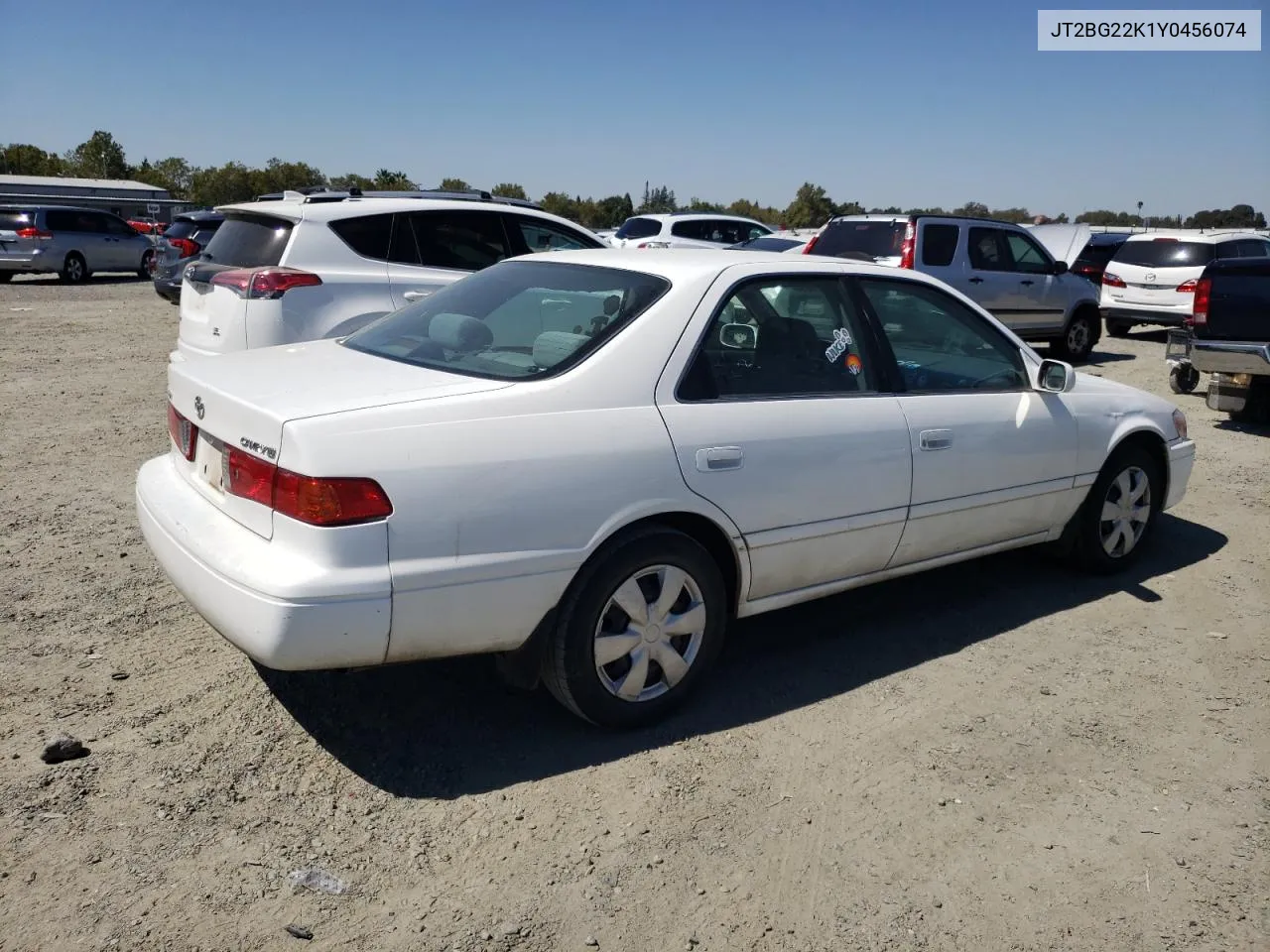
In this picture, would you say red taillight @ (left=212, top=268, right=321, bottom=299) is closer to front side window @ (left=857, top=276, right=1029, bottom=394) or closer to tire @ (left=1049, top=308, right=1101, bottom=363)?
front side window @ (left=857, top=276, right=1029, bottom=394)

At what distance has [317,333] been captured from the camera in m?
7.37

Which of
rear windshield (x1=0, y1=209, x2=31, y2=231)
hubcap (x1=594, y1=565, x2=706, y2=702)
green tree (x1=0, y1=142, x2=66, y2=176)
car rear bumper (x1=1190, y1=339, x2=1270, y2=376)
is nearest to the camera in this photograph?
hubcap (x1=594, y1=565, x2=706, y2=702)

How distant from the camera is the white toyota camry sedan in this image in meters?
3.14

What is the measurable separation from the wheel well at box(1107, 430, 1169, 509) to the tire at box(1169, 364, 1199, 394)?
6017 mm

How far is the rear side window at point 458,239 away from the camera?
8070 mm

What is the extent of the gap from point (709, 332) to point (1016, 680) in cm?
187

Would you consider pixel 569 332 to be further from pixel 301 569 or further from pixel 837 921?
pixel 837 921

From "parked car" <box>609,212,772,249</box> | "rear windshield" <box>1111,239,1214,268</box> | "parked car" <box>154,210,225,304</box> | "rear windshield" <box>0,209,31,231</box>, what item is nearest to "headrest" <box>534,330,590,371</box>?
"parked car" <box>154,210,225,304</box>

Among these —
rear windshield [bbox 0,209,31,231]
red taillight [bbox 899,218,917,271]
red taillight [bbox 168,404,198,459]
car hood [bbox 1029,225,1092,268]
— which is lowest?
red taillight [bbox 168,404,198,459]

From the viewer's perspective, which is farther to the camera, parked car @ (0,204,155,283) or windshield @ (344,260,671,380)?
parked car @ (0,204,155,283)

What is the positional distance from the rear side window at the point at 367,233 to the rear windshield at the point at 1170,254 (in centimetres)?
1274

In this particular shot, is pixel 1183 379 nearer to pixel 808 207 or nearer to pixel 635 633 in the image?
pixel 635 633

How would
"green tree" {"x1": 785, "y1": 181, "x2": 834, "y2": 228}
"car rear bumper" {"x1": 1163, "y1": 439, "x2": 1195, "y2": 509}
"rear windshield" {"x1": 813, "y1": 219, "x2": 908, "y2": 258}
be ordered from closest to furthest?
"car rear bumper" {"x1": 1163, "y1": 439, "x2": 1195, "y2": 509} → "rear windshield" {"x1": 813, "y1": 219, "x2": 908, "y2": 258} → "green tree" {"x1": 785, "y1": 181, "x2": 834, "y2": 228}

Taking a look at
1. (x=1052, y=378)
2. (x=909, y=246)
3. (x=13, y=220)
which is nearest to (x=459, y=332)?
(x=1052, y=378)
